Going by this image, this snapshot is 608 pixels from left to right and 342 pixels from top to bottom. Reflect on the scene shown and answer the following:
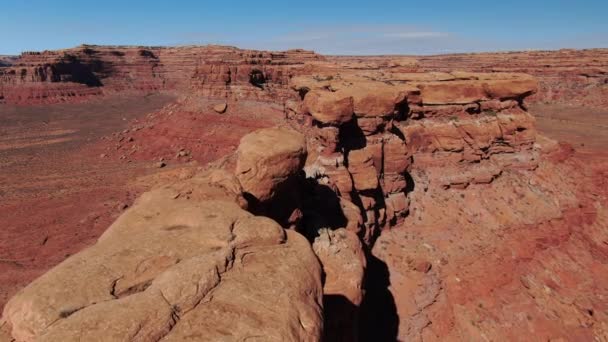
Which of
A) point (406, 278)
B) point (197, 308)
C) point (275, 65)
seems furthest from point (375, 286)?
point (275, 65)

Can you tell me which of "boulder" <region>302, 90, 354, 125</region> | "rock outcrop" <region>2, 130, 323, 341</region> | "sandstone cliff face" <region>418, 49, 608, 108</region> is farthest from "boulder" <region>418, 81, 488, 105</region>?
"sandstone cliff face" <region>418, 49, 608, 108</region>

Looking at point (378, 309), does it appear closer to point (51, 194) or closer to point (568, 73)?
point (51, 194)

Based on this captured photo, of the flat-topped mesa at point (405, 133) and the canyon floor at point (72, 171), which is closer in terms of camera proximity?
the flat-topped mesa at point (405, 133)

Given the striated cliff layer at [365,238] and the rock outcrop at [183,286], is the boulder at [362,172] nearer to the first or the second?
the striated cliff layer at [365,238]

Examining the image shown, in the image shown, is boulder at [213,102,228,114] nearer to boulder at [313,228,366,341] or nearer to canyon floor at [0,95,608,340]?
canyon floor at [0,95,608,340]

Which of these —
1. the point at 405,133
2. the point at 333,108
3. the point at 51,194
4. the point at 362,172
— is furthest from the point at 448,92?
the point at 51,194

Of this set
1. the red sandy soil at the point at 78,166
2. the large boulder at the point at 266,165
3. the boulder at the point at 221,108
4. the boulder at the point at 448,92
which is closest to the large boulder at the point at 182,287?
the large boulder at the point at 266,165

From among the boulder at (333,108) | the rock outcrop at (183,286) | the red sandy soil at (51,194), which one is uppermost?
the boulder at (333,108)
